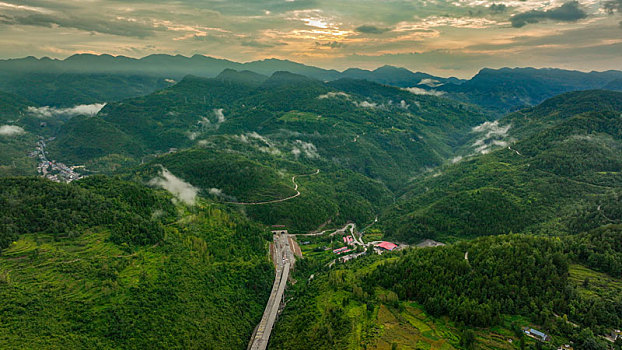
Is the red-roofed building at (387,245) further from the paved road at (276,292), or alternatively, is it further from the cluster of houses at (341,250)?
the paved road at (276,292)

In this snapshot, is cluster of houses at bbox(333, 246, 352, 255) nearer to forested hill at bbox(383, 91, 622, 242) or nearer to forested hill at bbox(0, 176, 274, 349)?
forested hill at bbox(383, 91, 622, 242)

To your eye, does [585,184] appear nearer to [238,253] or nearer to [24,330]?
[238,253]

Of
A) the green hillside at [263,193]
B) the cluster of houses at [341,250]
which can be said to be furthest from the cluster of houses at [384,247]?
the green hillside at [263,193]

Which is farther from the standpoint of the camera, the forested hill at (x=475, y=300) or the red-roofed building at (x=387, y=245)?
the red-roofed building at (x=387, y=245)

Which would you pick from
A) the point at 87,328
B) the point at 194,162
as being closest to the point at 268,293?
the point at 87,328

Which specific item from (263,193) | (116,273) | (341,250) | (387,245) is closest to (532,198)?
(387,245)

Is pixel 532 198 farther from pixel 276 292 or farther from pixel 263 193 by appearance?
pixel 263 193
